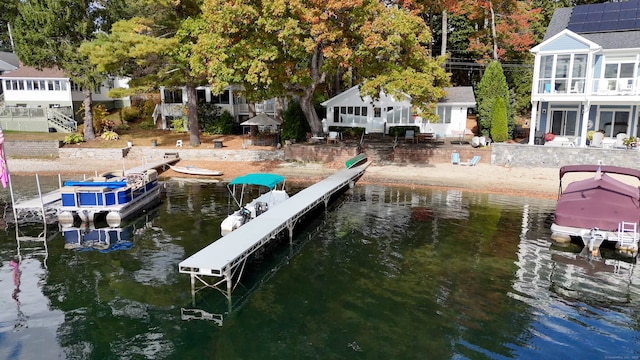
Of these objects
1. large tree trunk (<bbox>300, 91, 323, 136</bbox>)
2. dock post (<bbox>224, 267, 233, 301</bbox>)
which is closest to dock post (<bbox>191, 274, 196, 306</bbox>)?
dock post (<bbox>224, 267, 233, 301</bbox>)

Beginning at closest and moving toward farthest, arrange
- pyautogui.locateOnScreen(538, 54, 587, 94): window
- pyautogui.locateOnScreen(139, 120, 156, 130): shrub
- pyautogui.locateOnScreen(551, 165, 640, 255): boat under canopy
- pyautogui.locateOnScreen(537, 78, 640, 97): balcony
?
pyautogui.locateOnScreen(551, 165, 640, 255): boat under canopy → pyautogui.locateOnScreen(537, 78, 640, 97): balcony → pyautogui.locateOnScreen(538, 54, 587, 94): window → pyautogui.locateOnScreen(139, 120, 156, 130): shrub

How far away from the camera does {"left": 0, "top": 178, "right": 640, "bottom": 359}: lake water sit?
40.7 ft

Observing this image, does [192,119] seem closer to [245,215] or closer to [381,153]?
[381,153]

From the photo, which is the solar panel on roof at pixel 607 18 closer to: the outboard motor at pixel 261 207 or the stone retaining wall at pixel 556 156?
the stone retaining wall at pixel 556 156

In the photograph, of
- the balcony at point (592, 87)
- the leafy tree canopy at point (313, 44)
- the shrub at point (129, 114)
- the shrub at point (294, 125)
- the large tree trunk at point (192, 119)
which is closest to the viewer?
the leafy tree canopy at point (313, 44)

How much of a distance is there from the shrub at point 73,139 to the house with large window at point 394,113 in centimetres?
2286

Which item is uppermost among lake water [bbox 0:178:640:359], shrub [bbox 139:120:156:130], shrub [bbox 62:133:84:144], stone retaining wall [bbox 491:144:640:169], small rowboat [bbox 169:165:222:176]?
shrub [bbox 139:120:156:130]

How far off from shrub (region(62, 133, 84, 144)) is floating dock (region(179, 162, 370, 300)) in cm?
2731

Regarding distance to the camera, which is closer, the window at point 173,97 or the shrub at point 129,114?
the window at point 173,97

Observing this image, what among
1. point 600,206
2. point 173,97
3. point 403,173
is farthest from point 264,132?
point 600,206

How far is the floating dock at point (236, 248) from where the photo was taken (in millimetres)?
14820

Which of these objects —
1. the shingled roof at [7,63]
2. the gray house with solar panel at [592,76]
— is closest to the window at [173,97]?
the shingled roof at [7,63]

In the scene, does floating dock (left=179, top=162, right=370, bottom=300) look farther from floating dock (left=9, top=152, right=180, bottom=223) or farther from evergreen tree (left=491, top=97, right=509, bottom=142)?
evergreen tree (left=491, top=97, right=509, bottom=142)

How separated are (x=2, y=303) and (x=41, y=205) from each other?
9.34m
